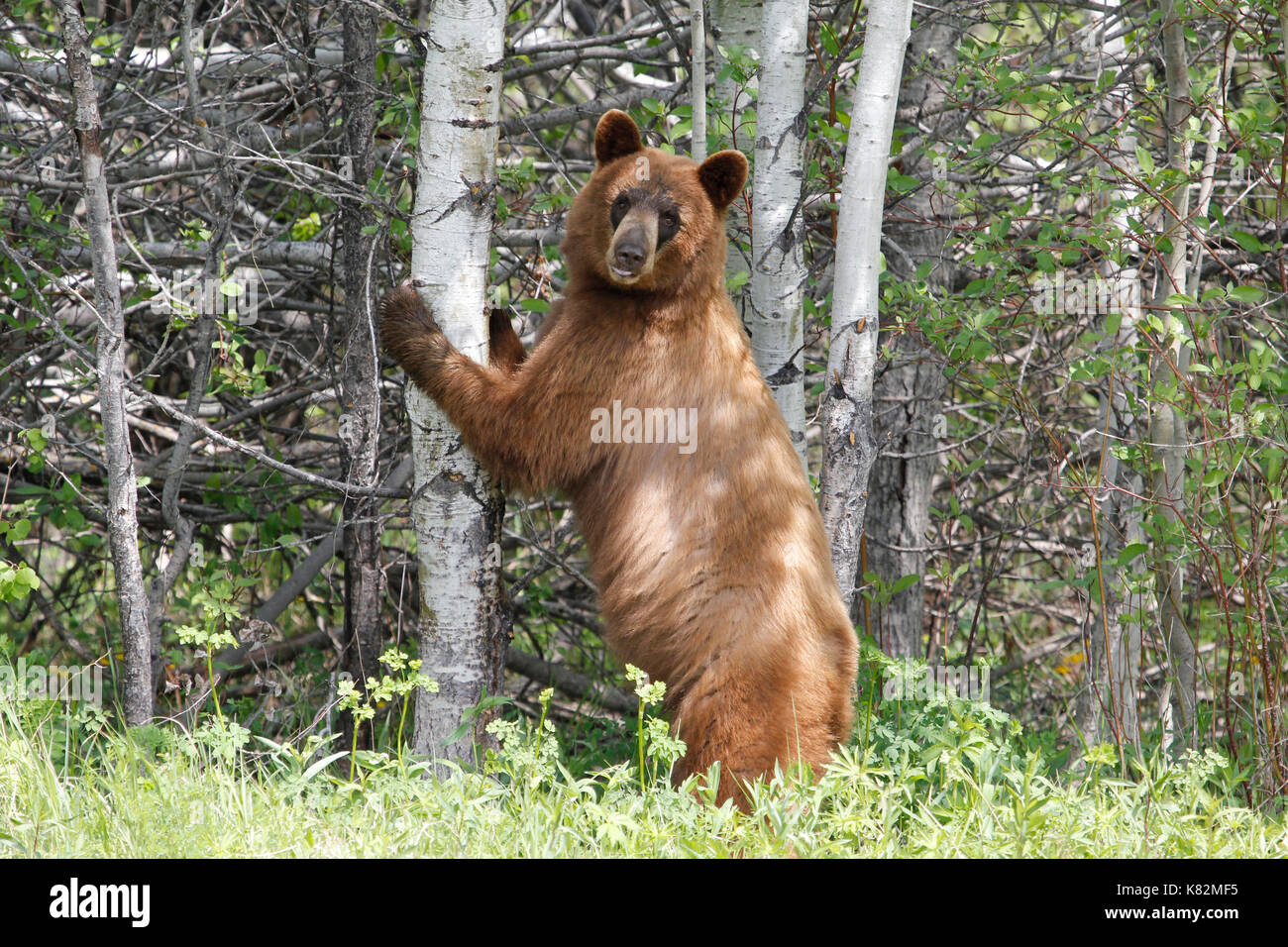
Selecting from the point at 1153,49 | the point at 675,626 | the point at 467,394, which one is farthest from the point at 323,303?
the point at 1153,49

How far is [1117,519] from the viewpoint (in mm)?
5820

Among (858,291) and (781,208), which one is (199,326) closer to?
(781,208)

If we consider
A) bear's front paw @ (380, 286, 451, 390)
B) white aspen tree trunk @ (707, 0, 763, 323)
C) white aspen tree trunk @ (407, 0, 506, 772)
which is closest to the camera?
white aspen tree trunk @ (407, 0, 506, 772)

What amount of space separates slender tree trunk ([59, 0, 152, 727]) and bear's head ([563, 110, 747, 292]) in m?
1.71

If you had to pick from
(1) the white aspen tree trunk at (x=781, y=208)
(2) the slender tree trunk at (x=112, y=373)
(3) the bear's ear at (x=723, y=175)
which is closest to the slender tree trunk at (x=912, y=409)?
(1) the white aspen tree trunk at (x=781, y=208)

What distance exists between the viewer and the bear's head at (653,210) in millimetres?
4297

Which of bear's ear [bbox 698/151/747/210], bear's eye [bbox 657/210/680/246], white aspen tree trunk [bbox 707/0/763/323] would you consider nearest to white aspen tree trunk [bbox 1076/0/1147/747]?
white aspen tree trunk [bbox 707/0/763/323]

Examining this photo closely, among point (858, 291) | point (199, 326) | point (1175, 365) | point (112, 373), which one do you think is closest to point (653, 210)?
point (858, 291)

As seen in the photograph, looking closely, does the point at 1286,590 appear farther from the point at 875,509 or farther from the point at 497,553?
the point at 497,553

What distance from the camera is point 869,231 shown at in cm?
442

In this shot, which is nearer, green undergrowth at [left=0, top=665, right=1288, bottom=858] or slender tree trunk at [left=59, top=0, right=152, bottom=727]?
green undergrowth at [left=0, top=665, right=1288, bottom=858]

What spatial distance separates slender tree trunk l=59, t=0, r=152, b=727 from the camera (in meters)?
3.76

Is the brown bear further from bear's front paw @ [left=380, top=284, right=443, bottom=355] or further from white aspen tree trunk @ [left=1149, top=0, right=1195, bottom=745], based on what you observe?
white aspen tree trunk @ [left=1149, top=0, right=1195, bottom=745]

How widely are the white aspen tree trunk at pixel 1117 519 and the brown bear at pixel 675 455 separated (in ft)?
5.10
